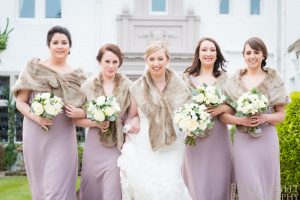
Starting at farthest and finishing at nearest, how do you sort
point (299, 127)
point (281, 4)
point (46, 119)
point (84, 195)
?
point (281, 4) < point (299, 127) < point (84, 195) < point (46, 119)

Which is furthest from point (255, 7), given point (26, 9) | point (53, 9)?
point (26, 9)

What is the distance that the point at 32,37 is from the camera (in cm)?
1598

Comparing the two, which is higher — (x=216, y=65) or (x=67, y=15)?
(x=67, y=15)

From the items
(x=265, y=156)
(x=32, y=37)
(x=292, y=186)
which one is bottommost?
(x=292, y=186)

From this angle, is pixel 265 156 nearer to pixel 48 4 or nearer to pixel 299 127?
pixel 299 127

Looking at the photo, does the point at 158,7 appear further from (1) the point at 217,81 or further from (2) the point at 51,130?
(2) the point at 51,130

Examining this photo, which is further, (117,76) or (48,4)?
(48,4)

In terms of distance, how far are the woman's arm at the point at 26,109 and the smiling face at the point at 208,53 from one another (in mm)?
1844

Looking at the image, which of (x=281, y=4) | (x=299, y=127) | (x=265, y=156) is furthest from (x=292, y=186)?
(x=281, y=4)

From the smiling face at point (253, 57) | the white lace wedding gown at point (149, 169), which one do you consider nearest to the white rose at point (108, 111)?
the white lace wedding gown at point (149, 169)

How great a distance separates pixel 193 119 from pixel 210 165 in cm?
82

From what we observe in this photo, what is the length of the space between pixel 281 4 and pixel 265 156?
1027 centimetres

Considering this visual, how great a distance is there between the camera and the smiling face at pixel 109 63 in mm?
6320

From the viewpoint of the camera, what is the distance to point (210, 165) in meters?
6.47
